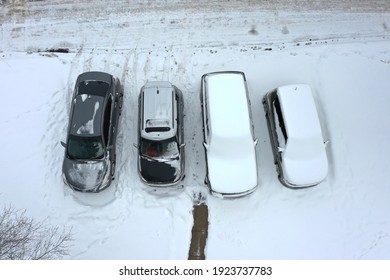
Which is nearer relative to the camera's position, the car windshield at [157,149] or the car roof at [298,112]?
the car roof at [298,112]

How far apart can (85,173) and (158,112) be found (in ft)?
8.70

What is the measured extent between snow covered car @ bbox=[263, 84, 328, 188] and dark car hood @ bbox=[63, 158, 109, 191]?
5.00m

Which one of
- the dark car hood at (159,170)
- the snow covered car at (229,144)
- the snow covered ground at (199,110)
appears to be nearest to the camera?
the snow covered car at (229,144)

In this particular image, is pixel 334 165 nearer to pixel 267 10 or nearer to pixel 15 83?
pixel 267 10

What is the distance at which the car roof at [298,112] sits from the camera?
10.6 metres

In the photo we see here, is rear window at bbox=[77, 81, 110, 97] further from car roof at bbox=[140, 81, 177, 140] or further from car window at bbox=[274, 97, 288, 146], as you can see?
car window at bbox=[274, 97, 288, 146]

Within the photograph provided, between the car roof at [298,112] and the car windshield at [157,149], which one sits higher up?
the car roof at [298,112]

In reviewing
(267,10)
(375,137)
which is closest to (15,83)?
(267,10)

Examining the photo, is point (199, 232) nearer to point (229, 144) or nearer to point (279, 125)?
point (229, 144)

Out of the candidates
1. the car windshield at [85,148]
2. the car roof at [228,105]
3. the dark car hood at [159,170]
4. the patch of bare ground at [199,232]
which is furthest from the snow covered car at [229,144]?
the car windshield at [85,148]

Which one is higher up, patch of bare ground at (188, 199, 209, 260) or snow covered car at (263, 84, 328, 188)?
snow covered car at (263, 84, 328, 188)

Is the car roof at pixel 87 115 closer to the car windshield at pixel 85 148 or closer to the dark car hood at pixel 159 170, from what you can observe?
the car windshield at pixel 85 148

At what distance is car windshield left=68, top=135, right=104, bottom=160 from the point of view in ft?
34.7

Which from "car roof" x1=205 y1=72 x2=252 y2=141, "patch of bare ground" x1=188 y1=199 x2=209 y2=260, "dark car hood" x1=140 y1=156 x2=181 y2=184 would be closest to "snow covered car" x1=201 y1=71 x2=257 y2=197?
"car roof" x1=205 y1=72 x2=252 y2=141
